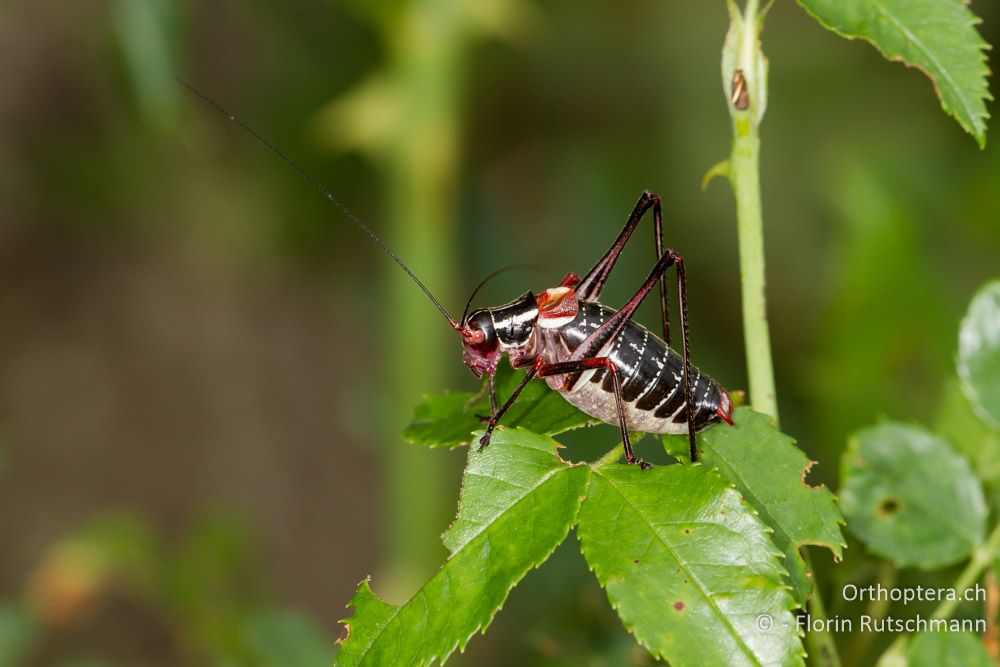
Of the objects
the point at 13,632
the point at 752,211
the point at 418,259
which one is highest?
the point at 418,259

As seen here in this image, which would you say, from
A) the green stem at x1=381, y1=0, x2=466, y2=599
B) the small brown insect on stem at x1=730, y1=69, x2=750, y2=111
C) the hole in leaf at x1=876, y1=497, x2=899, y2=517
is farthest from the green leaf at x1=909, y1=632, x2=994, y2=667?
the green stem at x1=381, y1=0, x2=466, y2=599

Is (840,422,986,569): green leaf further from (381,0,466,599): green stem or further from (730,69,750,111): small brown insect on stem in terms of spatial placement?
(381,0,466,599): green stem

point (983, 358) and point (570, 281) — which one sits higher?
point (570, 281)

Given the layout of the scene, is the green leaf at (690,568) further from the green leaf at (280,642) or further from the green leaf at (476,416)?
the green leaf at (280,642)

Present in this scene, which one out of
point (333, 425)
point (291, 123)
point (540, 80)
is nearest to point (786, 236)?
point (540, 80)

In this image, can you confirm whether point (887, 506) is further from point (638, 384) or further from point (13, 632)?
point (13, 632)

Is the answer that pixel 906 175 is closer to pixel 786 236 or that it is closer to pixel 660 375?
pixel 786 236

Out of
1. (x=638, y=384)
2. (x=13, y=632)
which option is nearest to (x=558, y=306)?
(x=638, y=384)
